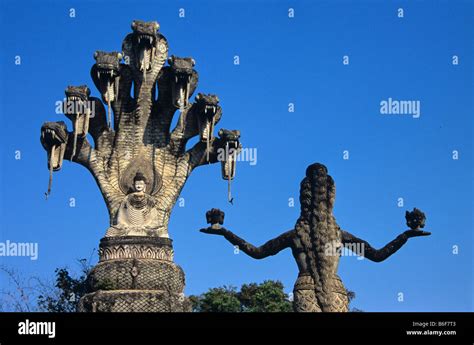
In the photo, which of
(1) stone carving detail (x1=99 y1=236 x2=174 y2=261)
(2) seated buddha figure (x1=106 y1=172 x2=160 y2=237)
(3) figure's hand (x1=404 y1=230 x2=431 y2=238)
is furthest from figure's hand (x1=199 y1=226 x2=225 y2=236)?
(2) seated buddha figure (x1=106 y1=172 x2=160 y2=237)

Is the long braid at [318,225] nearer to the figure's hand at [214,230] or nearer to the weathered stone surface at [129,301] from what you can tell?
the figure's hand at [214,230]

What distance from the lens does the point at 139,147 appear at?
97.3 feet

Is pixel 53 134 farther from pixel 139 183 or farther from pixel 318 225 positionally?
pixel 318 225

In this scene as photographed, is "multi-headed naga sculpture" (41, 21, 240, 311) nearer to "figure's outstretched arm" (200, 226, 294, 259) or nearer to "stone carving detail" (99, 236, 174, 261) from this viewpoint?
"stone carving detail" (99, 236, 174, 261)

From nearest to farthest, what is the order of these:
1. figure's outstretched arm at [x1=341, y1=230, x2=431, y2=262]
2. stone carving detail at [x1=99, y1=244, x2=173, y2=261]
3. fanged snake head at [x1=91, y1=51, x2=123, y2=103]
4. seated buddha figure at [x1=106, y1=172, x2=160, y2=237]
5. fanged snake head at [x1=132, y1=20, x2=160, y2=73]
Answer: figure's outstretched arm at [x1=341, y1=230, x2=431, y2=262], stone carving detail at [x1=99, y1=244, x2=173, y2=261], seated buddha figure at [x1=106, y1=172, x2=160, y2=237], fanged snake head at [x1=91, y1=51, x2=123, y2=103], fanged snake head at [x1=132, y1=20, x2=160, y2=73]

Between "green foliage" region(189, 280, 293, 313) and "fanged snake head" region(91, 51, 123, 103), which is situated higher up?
"fanged snake head" region(91, 51, 123, 103)

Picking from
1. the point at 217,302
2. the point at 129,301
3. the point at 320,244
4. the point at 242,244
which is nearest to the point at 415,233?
the point at 320,244

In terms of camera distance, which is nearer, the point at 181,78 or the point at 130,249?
the point at 130,249

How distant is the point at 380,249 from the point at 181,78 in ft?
34.9

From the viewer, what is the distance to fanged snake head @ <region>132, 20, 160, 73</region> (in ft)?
94.5

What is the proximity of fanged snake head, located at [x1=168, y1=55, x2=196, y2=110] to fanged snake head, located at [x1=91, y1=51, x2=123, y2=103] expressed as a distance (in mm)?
1630

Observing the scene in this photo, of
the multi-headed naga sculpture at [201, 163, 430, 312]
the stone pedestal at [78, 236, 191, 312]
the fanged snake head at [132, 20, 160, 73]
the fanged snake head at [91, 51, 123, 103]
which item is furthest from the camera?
the fanged snake head at [132, 20, 160, 73]

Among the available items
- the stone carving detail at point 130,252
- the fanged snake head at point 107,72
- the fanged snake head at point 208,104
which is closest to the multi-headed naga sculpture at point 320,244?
the stone carving detail at point 130,252
